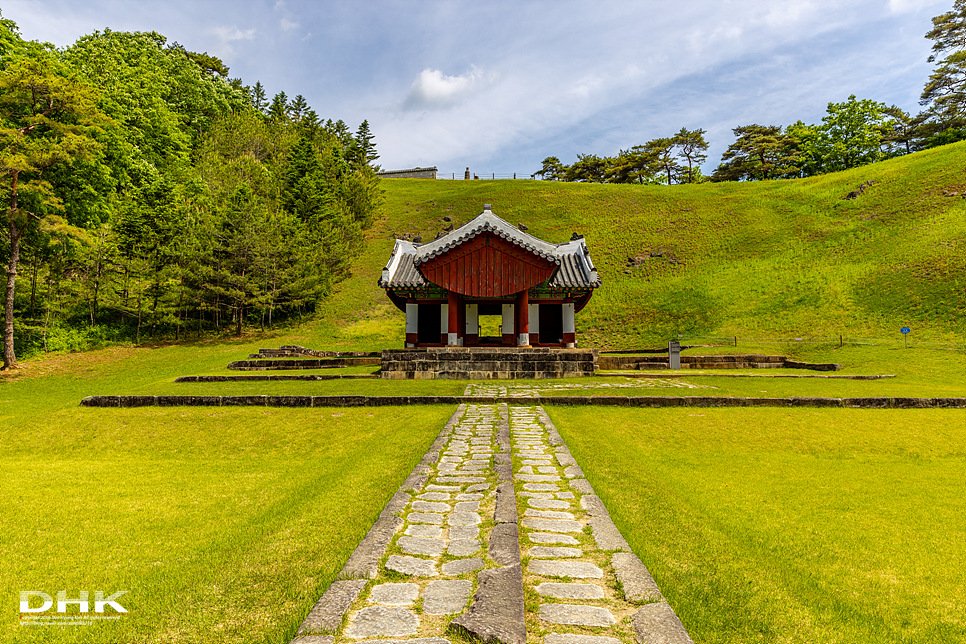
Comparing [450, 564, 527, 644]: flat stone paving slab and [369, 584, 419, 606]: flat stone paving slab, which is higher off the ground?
[450, 564, 527, 644]: flat stone paving slab

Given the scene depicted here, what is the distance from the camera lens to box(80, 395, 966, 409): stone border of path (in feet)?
34.3

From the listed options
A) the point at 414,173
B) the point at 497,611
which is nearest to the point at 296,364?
the point at 497,611

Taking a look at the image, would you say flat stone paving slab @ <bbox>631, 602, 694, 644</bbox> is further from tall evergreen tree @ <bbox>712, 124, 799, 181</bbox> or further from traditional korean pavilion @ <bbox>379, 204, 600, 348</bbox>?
tall evergreen tree @ <bbox>712, 124, 799, 181</bbox>

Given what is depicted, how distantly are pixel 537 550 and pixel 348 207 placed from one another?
1870 inches

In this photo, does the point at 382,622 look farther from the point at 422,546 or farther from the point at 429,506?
the point at 429,506

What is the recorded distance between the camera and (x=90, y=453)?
24.3 ft

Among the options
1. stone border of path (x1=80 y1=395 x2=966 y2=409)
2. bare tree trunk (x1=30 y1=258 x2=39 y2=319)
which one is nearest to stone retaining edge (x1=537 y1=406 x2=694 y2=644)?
stone border of path (x1=80 y1=395 x2=966 y2=409)

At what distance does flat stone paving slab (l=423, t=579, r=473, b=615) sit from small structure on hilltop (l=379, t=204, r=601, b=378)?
44.7 feet

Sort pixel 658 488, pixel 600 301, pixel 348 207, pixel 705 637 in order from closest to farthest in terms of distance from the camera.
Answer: pixel 705 637 < pixel 658 488 < pixel 600 301 < pixel 348 207

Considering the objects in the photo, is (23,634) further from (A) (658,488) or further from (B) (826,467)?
(B) (826,467)

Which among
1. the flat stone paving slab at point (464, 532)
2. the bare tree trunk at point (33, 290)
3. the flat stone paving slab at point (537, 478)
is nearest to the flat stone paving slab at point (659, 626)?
the flat stone paving slab at point (464, 532)

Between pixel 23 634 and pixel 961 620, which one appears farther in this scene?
pixel 961 620

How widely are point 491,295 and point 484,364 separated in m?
3.53

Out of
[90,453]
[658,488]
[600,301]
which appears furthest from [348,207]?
[658,488]
